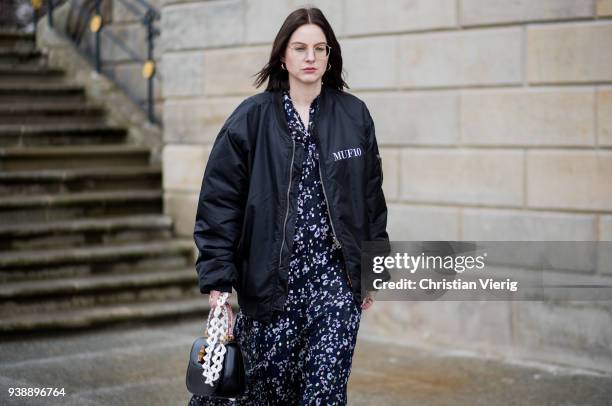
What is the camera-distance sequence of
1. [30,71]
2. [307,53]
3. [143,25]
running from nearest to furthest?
[307,53], [143,25], [30,71]

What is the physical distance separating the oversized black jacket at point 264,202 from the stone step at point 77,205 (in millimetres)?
5338

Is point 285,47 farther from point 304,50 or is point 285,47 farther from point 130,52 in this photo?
point 130,52

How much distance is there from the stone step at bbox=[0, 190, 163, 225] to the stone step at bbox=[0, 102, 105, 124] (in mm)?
1474

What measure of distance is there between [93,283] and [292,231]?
4.66 meters

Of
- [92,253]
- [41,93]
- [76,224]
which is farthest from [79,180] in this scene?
[41,93]

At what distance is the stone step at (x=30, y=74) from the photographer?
11.5 m

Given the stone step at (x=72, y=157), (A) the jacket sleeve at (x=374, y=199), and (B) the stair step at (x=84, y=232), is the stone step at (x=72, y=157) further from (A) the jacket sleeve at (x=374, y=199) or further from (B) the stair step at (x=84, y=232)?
(A) the jacket sleeve at (x=374, y=199)

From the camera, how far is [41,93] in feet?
37.0

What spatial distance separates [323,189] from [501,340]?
355cm

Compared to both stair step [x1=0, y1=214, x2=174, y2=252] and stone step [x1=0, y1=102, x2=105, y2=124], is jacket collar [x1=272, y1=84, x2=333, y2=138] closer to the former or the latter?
stair step [x1=0, y1=214, x2=174, y2=252]

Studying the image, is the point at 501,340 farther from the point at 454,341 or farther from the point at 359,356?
the point at 359,356

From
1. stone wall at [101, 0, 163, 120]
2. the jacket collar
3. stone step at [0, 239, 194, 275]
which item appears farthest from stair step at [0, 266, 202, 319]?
the jacket collar

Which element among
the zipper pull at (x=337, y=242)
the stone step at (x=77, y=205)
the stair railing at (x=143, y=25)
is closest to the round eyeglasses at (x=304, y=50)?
the zipper pull at (x=337, y=242)

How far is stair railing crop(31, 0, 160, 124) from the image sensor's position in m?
10.6
